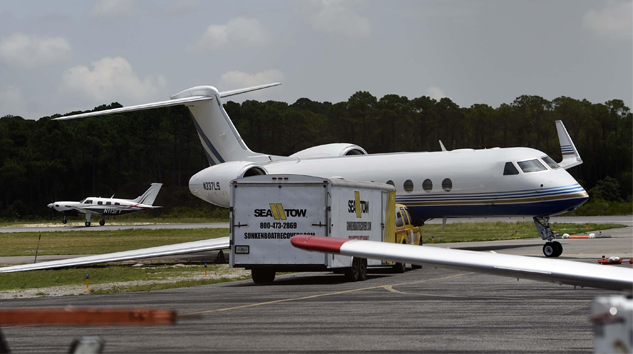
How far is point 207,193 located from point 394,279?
14159 mm

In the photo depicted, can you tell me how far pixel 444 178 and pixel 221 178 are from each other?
8.29 meters

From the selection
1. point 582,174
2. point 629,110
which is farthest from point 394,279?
point 629,110

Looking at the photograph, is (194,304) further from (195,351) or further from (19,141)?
(19,141)

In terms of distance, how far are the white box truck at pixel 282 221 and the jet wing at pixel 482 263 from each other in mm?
11897

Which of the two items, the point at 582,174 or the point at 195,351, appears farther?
the point at 582,174

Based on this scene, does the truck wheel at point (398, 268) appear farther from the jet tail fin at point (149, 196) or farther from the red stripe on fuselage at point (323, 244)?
the jet tail fin at point (149, 196)

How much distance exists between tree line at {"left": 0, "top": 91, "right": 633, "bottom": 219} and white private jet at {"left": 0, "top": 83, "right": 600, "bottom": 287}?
50884mm

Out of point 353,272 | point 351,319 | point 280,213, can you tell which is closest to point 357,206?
point 353,272

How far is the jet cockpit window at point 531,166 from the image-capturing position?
27469 mm

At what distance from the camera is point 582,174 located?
8475 centimetres

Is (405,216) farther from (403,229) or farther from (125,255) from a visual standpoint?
(125,255)

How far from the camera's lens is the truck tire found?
61.2ft

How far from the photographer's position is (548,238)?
25.7 meters

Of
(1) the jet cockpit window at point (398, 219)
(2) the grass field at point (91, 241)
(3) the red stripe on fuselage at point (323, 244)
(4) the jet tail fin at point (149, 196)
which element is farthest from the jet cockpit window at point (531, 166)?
(4) the jet tail fin at point (149, 196)
